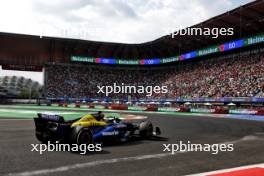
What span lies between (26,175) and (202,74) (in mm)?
48502

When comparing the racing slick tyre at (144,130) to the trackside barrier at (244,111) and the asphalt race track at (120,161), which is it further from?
the trackside barrier at (244,111)

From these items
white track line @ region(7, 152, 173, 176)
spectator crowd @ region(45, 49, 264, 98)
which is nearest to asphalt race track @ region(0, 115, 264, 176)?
white track line @ region(7, 152, 173, 176)

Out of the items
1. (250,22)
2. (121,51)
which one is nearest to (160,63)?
(121,51)

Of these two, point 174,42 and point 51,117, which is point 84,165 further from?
point 174,42

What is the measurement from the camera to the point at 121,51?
69938 millimetres

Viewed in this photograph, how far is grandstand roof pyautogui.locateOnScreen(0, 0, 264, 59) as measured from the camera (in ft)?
135

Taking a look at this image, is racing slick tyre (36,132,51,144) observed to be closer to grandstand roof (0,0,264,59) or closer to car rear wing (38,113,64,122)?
car rear wing (38,113,64,122)

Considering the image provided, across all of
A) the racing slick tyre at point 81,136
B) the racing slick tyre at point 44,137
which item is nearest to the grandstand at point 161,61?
the racing slick tyre at point 81,136

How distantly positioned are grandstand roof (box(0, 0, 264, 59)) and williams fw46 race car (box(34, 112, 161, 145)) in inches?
1318

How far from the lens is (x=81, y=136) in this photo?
7.90 meters

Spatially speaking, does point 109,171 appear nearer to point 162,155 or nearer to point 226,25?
point 162,155

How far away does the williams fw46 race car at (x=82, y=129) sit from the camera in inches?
312

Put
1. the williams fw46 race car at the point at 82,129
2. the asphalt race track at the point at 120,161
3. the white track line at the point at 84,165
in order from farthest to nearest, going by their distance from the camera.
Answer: the williams fw46 race car at the point at 82,129
the asphalt race track at the point at 120,161
the white track line at the point at 84,165

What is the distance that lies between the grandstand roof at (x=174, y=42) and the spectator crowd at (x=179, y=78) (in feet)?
9.86
